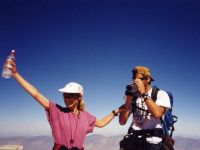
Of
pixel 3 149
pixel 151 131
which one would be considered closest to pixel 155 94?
pixel 151 131

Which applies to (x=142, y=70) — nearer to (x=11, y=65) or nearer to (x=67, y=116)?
(x=67, y=116)

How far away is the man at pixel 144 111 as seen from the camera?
5.77 m

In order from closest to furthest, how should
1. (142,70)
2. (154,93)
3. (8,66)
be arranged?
(8,66) < (154,93) < (142,70)

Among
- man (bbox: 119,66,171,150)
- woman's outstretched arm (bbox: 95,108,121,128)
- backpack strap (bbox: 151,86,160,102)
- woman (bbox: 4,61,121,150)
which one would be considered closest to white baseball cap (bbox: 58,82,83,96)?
woman (bbox: 4,61,121,150)

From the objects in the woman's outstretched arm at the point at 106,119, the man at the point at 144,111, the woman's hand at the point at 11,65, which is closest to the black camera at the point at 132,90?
the man at the point at 144,111

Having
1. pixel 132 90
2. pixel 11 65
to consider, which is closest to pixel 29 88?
pixel 11 65

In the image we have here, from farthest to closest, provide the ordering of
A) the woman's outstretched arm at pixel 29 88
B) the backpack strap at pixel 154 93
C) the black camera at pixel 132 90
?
the backpack strap at pixel 154 93 → the black camera at pixel 132 90 → the woman's outstretched arm at pixel 29 88

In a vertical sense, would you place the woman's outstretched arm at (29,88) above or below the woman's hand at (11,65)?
below

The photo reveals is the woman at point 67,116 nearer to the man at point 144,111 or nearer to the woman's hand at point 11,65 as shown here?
the woman's hand at point 11,65

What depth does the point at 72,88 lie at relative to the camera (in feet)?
18.5

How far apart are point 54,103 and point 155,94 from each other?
217 centimetres

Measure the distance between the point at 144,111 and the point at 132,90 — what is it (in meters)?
0.53

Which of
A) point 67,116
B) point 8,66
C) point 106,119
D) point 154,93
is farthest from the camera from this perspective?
point 106,119

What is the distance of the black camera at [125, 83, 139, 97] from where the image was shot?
233 inches
